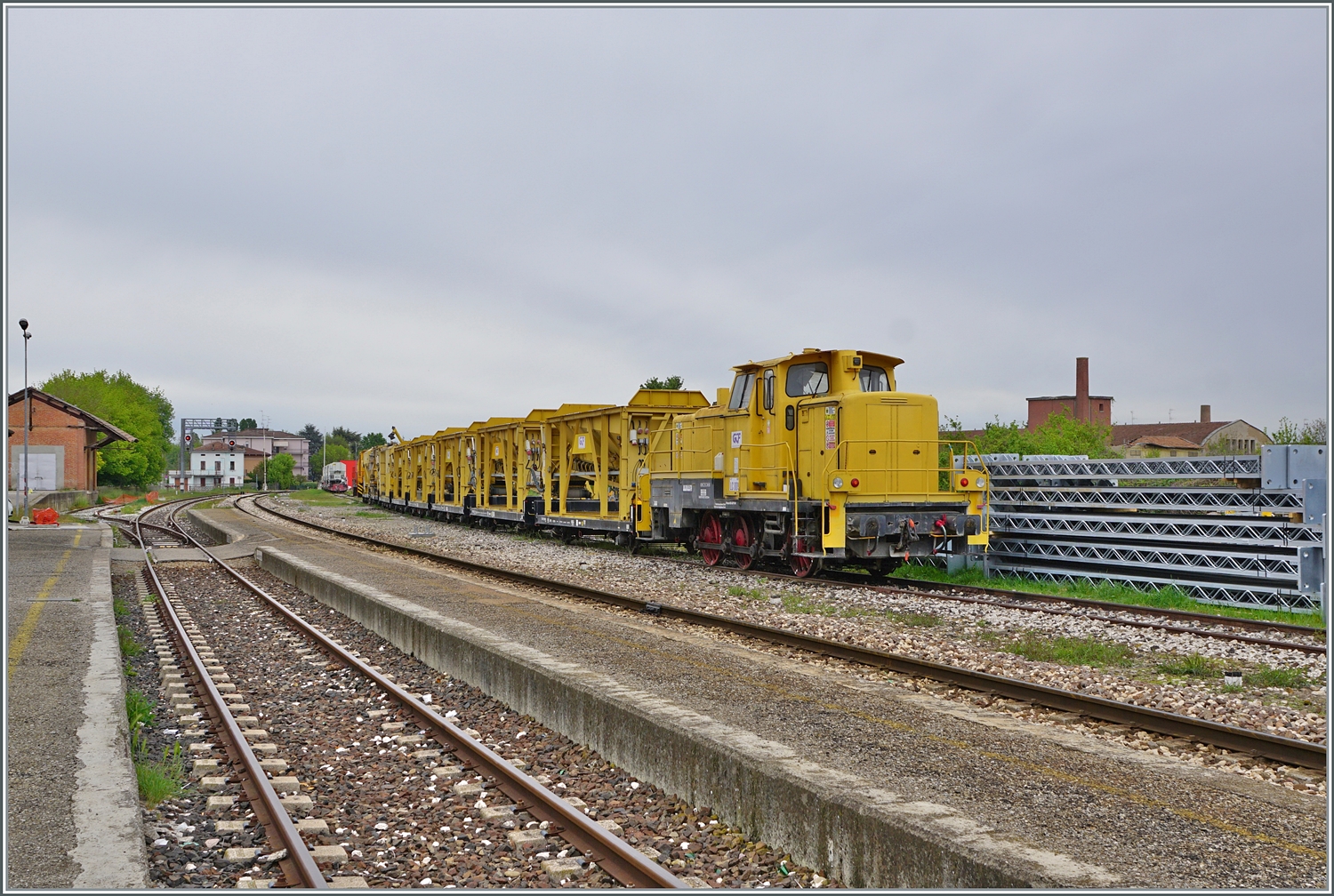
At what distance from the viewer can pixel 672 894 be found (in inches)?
154

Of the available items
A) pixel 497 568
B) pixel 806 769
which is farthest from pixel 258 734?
pixel 497 568

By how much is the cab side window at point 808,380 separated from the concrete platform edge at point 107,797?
33.2 feet

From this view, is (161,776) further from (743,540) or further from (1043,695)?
(743,540)

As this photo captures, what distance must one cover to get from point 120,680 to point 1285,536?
12.2 meters

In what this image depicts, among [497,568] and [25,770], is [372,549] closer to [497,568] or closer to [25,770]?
[497,568]

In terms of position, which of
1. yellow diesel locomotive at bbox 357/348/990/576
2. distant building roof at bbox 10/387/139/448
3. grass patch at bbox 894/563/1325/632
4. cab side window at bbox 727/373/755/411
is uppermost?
distant building roof at bbox 10/387/139/448

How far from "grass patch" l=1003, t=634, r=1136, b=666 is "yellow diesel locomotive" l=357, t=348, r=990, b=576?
14.5 feet

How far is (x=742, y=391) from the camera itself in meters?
16.7

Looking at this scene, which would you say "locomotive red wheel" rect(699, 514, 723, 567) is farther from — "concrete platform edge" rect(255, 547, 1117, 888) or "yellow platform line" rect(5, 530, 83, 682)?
"yellow platform line" rect(5, 530, 83, 682)

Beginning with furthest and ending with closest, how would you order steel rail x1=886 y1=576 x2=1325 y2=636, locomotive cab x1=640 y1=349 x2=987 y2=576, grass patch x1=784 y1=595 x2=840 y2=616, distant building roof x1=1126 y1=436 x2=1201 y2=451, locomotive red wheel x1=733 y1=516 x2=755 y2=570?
distant building roof x1=1126 y1=436 x2=1201 y2=451, locomotive red wheel x1=733 y1=516 x2=755 y2=570, locomotive cab x1=640 y1=349 x2=987 y2=576, grass patch x1=784 y1=595 x2=840 y2=616, steel rail x1=886 y1=576 x2=1325 y2=636

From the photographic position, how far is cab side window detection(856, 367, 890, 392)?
50.8 feet

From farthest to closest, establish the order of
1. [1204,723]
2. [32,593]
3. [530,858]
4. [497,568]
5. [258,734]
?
[497,568] → [32,593] → [258,734] → [1204,723] → [530,858]

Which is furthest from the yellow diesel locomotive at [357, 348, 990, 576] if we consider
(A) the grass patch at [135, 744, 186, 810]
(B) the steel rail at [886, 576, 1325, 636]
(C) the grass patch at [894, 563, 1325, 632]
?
(A) the grass patch at [135, 744, 186, 810]

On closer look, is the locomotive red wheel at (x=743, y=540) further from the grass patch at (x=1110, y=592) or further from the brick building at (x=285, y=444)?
the brick building at (x=285, y=444)
